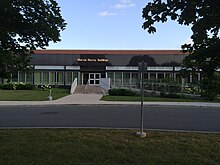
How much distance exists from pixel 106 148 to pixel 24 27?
3261 millimetres

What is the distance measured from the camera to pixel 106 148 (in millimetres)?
7828

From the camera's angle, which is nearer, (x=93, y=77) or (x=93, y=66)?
(x=93, y=66)

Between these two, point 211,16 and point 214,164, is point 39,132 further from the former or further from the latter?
point 211,16

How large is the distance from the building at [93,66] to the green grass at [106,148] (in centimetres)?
4602

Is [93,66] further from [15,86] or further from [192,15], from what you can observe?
Answer: [192,15]

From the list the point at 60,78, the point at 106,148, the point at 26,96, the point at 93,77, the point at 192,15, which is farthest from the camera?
the point at 93,77

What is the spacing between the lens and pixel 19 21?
782 centimetres

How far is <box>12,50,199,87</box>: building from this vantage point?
55.8m

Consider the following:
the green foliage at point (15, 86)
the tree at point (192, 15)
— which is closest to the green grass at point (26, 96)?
the green foliage at point (15, 86)

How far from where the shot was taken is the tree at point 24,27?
7469mm

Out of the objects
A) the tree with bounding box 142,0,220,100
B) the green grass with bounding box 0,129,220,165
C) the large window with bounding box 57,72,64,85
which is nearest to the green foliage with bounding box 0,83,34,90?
the large window with bounding box 57,72,64,85

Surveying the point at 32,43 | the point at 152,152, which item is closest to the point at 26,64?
the point at 32,43

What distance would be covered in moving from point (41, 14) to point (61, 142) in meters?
Result: 3.02

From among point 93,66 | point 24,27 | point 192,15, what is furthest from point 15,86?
point 192,15
